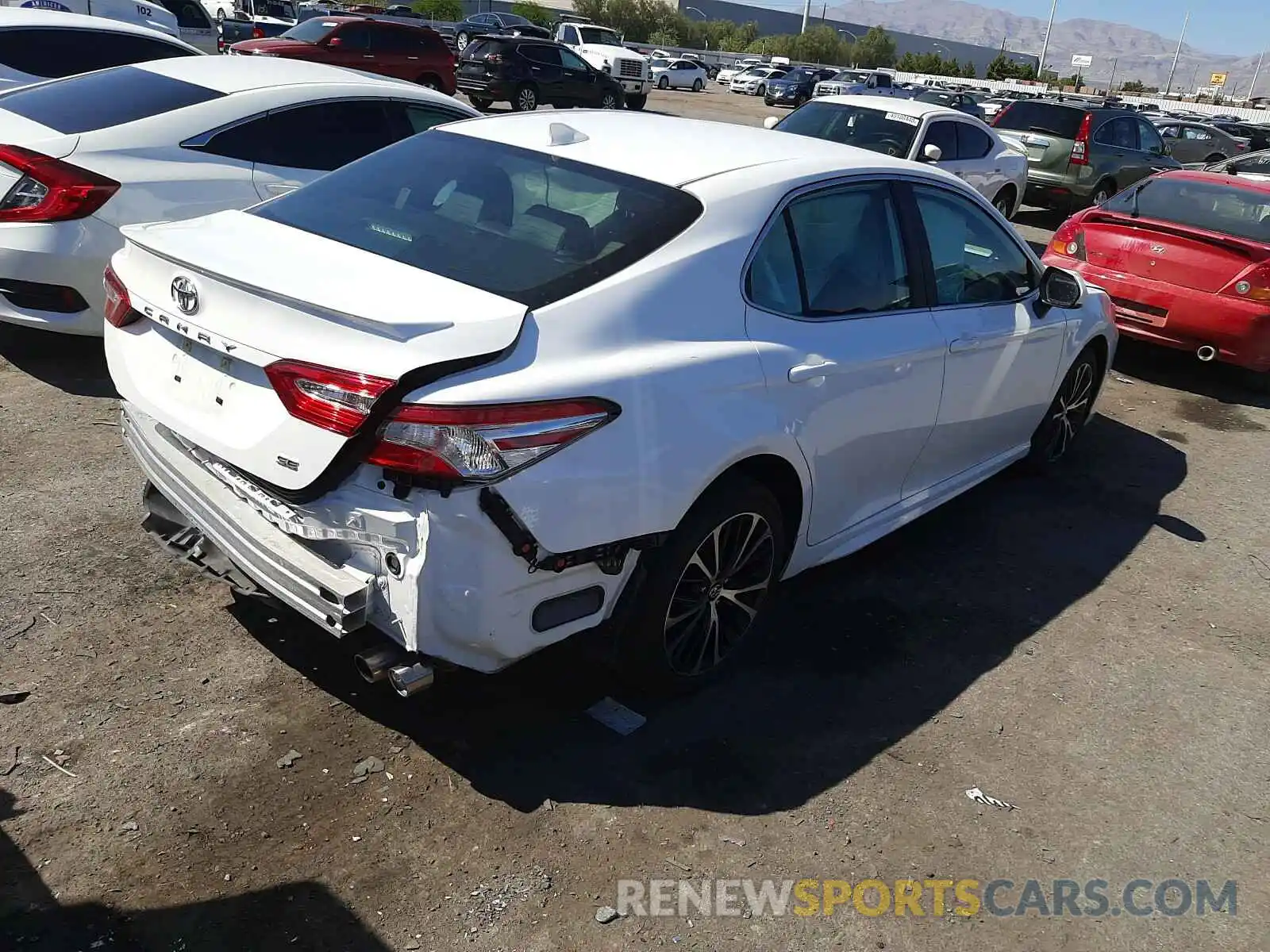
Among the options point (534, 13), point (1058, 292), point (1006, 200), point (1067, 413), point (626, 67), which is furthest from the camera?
point (534, 13)

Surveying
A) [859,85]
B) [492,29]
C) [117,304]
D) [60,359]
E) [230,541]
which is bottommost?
[60,359]

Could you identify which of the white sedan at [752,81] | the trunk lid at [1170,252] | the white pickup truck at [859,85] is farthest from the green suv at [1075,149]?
the white sedan at [752,81]

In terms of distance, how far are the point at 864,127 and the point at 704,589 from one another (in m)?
8.47

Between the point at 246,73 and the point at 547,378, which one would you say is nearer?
the point at 547,378

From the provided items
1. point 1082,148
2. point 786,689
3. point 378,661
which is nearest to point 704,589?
point 786,689

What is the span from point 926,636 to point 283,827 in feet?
8.14

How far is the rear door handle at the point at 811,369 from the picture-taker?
3.33 metres

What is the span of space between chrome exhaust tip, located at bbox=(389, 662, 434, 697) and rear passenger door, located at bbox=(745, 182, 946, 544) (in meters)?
1.35

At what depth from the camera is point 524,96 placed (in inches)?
949

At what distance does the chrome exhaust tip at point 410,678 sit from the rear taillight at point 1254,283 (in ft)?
22.4

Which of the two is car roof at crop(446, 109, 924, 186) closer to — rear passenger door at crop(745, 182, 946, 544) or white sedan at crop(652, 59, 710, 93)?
rear passenger door at crop(745, 182, 946, 544)

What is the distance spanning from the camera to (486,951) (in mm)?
2477

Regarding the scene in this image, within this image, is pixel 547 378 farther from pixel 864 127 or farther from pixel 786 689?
pixel 864 127

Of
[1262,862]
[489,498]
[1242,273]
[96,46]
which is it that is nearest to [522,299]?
[489,498]
